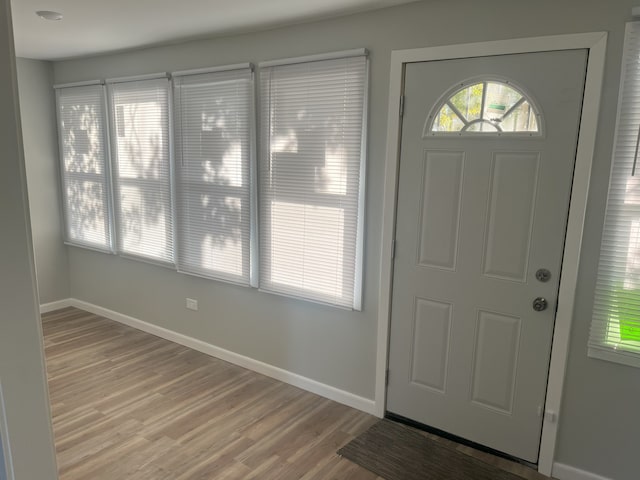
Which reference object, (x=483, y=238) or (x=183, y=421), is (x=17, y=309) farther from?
(x=483, y=238)

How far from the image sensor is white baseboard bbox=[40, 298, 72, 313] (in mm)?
4681

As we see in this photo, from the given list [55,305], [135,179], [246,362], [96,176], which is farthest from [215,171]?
[55,305]

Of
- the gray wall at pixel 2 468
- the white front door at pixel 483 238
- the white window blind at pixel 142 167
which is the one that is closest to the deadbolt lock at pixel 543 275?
the white front door at pixel 483 238

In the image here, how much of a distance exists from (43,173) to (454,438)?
14.7 ft

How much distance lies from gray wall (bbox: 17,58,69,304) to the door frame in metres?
3.56

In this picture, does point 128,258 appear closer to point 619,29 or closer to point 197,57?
point 197,57

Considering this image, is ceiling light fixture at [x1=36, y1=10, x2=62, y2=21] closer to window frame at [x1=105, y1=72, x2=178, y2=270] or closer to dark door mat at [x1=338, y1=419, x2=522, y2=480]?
window frame at [x1=105, y1=72, x2=178, y2=270]

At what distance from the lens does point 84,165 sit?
173 inches

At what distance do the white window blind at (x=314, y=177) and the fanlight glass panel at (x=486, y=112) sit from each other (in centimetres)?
49

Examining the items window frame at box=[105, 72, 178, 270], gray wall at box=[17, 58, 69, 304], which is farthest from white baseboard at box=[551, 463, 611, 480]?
gray wall at box=[17, 58, 69, 304]

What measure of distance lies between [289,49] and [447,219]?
152 centimetres

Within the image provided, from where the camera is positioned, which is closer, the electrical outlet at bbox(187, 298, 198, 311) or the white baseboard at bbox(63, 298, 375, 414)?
the white baseboard at bbox(63, 298, 375, 414)

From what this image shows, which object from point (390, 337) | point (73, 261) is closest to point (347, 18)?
point (390, 337)

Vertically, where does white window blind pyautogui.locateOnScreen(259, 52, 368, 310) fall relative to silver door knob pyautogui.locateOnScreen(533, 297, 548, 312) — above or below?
above
